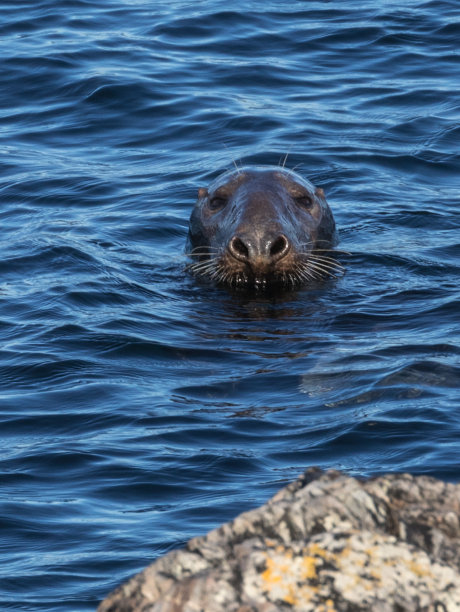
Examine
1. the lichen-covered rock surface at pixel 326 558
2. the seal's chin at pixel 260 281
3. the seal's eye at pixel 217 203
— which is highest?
the seal's eye at pixel 217 203

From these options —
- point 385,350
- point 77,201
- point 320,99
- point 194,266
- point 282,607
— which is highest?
point 320,99

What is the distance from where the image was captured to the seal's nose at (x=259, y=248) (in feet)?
29.7

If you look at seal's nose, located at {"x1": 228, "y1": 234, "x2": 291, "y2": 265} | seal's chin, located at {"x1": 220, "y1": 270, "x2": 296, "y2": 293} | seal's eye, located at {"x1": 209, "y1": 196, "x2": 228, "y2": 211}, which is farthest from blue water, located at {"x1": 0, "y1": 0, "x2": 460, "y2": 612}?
seal's eye, located at {"x1": 209, "y1": 196, "x2": 228, "y2": 211}

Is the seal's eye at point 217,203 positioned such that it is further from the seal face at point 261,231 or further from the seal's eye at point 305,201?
the seal's eye at point 305,201

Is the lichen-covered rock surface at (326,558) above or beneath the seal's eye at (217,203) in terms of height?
beneath

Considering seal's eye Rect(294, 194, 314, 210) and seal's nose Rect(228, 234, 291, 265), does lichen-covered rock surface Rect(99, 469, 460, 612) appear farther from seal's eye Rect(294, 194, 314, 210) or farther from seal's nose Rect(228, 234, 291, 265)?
seal's eye Rect(294, 194, 314, 210)

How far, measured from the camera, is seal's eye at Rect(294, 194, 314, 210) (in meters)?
10.1

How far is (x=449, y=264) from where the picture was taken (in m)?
10.3

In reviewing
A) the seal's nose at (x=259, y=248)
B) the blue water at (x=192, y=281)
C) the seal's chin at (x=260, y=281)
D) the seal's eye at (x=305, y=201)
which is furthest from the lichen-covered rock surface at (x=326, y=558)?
the seal's eye at (x=305, y=201)

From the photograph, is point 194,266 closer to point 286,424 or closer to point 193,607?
point 286,424

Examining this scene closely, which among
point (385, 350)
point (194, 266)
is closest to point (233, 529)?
point (385, 350)

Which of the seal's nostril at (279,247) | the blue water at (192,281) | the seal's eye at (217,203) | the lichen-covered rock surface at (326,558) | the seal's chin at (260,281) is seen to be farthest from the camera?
the seal's eye at (217,203)

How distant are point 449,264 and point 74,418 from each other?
4.24 metres

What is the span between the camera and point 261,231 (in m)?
9.05
